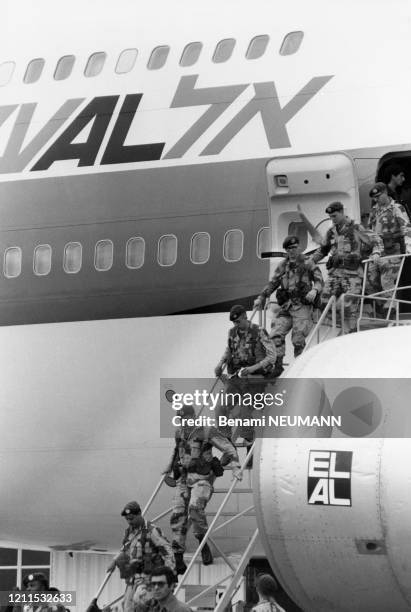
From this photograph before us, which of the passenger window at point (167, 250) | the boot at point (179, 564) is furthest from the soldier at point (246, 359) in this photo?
the passenger window at point (167, 250)

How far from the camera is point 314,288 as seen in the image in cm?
1441

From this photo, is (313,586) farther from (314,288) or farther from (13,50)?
(13,50)

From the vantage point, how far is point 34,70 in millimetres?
18344

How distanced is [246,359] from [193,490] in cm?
143

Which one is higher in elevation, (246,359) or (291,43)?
(291,43)

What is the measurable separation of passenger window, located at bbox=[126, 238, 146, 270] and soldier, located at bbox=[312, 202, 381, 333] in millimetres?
3510

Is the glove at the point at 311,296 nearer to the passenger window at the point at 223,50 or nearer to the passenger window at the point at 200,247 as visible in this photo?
the passenger window at the point at 200,247

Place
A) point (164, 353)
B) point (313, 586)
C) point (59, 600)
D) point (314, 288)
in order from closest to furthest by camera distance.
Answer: point (313, 586), point (314, 288), point (59, 600), point (164, 353)

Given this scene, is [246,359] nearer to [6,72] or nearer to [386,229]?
[386,229]

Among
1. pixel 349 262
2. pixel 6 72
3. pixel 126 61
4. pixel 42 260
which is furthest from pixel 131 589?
pixel 6 72

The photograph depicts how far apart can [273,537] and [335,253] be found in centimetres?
345

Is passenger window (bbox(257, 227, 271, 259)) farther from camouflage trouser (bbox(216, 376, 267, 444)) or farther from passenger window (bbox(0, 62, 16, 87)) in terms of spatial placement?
passenger window (bbox(0, 62, 16, 87))

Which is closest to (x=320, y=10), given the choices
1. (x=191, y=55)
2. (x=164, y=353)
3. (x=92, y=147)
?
(x=191, y=55)

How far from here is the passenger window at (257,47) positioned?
17016mm
